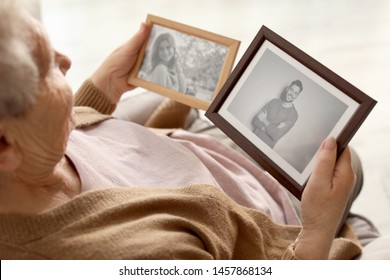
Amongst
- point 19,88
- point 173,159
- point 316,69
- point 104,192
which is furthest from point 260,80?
point 19,88

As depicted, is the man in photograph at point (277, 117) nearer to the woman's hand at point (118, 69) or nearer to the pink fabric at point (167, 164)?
the pink fabric at point (167, 164)

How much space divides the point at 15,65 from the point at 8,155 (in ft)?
0.57

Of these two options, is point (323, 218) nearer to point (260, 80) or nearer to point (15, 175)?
point (260, 80)

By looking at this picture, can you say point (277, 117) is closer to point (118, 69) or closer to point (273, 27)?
point (118, 69)

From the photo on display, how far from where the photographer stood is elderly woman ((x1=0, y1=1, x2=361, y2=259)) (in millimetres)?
1000

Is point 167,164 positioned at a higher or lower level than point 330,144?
lower

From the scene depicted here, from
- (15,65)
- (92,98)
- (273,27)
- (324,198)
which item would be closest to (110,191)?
(15,65)

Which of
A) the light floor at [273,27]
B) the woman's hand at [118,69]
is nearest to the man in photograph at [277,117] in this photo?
the woman's hand at [118,69]

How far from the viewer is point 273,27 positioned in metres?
3.04

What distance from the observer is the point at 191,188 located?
1.25 meters

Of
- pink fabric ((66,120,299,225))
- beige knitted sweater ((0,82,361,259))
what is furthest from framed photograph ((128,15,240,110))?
beige knitted sweater ((0,82,361,259))

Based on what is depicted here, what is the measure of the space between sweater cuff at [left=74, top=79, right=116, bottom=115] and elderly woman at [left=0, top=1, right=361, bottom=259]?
136mm

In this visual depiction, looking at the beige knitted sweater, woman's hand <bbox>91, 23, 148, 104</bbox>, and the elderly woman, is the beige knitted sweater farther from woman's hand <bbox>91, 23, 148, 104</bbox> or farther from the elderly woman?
woman's hand <bbox>91, 23, 148, 104</bbox>

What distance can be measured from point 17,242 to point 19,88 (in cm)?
28
